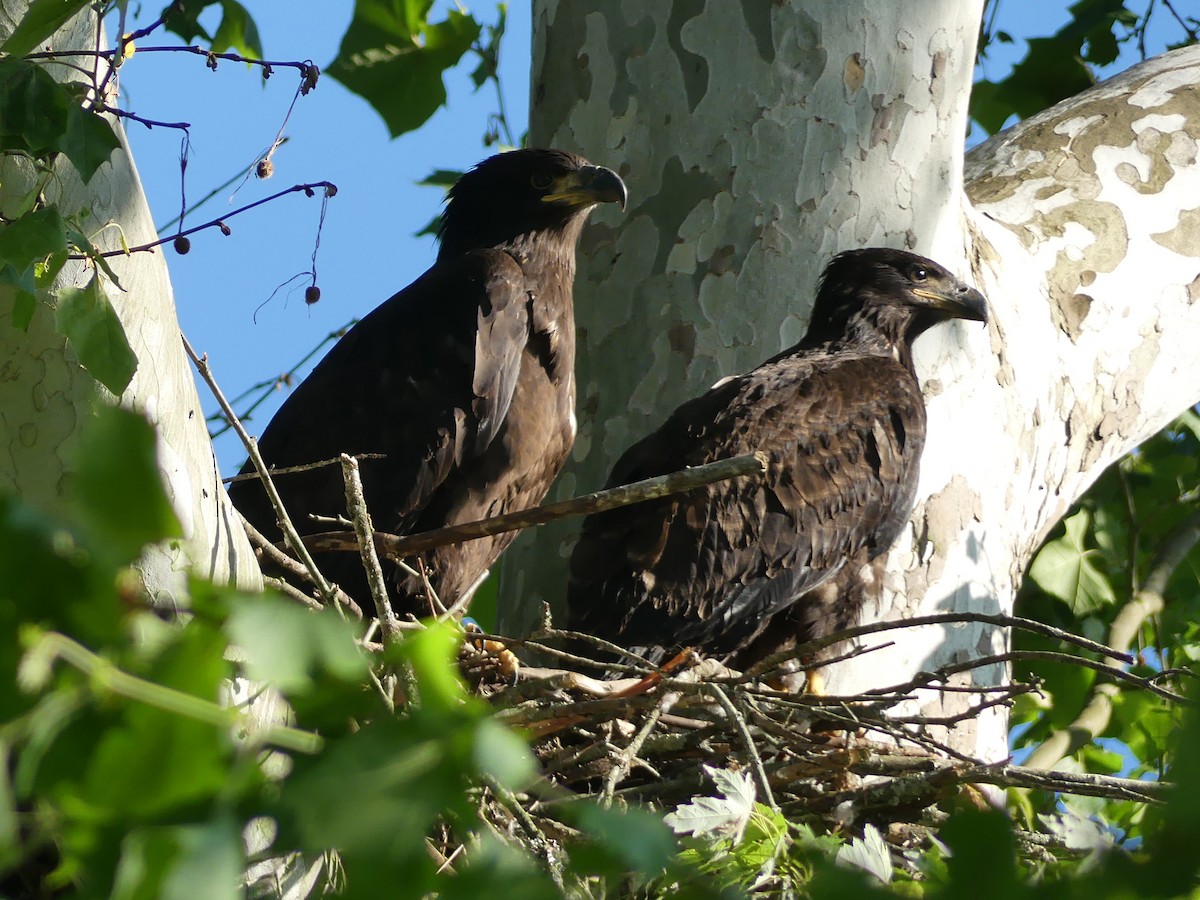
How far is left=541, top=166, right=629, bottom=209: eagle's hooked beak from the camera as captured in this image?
16.1ft

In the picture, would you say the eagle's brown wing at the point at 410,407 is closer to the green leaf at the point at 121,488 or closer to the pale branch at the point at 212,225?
the pale branch at the point at 212,225

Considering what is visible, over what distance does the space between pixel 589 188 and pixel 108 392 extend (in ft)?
8.93

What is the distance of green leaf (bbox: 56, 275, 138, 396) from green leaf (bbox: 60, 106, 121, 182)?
23 cm

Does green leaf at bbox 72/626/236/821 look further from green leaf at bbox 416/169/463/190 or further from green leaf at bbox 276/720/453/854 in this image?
green leaf at bbox 416/169/463/190

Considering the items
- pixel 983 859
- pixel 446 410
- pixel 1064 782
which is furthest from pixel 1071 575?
pixel 983 859

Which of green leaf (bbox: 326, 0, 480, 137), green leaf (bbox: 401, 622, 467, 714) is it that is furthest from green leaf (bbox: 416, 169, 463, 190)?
green leaf (bbox: 401, 622, 467, 714)

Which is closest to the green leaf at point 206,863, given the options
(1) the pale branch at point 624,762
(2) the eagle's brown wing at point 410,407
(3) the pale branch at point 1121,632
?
(1) the pale branch at point 624,762

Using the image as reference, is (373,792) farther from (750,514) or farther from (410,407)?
(750,514)

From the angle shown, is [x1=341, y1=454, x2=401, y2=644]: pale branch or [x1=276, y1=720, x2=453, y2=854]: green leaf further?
[x1=341, y1=454, x2=401, y2=644]: pale branch

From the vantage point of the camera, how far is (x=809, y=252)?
500 centimetres

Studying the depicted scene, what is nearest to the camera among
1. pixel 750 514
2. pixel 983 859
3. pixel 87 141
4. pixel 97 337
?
pixel 983 859

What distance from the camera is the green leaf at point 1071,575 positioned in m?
6.60

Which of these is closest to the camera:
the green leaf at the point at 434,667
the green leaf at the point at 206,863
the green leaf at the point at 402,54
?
the green leaf at the point at 206,863

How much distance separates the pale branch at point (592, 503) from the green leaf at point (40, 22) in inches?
43.1
